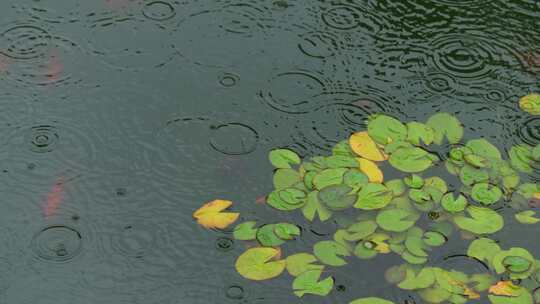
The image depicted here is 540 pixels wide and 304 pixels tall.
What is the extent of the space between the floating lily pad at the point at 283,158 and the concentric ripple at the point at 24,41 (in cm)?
75

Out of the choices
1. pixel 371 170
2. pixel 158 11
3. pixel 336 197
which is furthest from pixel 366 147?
pixel 158 11

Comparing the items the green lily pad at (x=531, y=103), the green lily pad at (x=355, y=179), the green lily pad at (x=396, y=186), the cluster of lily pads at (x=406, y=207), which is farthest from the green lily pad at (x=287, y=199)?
the green lily pad at (x=531, y=103)

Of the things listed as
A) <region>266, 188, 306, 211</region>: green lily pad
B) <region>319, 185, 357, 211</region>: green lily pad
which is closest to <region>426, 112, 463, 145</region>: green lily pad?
<region>319, 185, 357, 211</region>: green lily pad

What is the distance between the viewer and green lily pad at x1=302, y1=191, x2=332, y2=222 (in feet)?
6.75

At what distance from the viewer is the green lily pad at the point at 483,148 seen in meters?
2.21

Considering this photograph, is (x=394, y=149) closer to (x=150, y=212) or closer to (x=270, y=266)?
(x=270, y=266)

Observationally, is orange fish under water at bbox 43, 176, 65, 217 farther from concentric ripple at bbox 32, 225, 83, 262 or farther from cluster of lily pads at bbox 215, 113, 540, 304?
cluster of lily pads at bbox 215, 113, 540, 304

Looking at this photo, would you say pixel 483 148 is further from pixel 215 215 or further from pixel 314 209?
pixel 215 215

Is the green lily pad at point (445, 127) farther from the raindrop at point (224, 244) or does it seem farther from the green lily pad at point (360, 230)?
the raindrop at point (224, 244)

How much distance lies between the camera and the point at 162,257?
198 centimetres

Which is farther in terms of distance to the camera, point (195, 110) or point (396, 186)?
point (195, 110)

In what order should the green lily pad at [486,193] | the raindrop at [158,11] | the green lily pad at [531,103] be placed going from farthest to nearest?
the raindrop at [158,11]
the green lily pad at [531,103]
the green lily pad at [486,193]

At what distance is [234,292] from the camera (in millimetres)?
1924

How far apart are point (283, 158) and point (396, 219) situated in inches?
13.1
